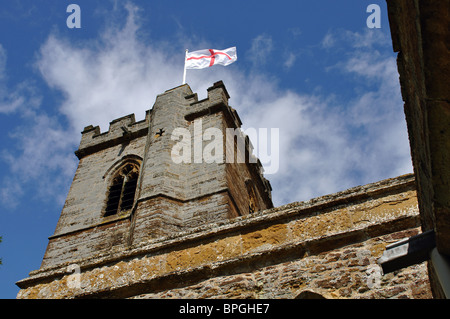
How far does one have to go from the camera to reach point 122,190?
13820mm

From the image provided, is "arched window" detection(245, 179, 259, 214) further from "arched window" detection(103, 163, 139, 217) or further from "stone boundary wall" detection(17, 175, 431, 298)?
"stone boundary wall" detection(17, 175, 431, 298)

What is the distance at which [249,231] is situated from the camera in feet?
18.0

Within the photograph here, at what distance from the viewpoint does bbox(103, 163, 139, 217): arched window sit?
13298 mm

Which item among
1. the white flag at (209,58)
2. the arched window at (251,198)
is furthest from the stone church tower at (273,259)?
the white flag at (209,58)

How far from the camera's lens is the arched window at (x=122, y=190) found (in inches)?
524


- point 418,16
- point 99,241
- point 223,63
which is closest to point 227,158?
point 99,241

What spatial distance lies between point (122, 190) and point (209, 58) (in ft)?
21.5

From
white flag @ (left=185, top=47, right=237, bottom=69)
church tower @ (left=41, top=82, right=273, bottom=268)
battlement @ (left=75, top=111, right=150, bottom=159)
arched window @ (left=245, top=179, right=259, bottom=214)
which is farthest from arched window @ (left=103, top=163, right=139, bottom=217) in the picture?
white flag @ (left=185, top=47, right=237, bottom=69)

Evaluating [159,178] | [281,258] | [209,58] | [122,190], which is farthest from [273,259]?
[209,58]

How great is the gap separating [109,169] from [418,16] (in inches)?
538

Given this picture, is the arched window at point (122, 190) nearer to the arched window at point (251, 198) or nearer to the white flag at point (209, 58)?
the arched window at point (251, 198)

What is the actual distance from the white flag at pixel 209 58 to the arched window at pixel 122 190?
5.07 metres
